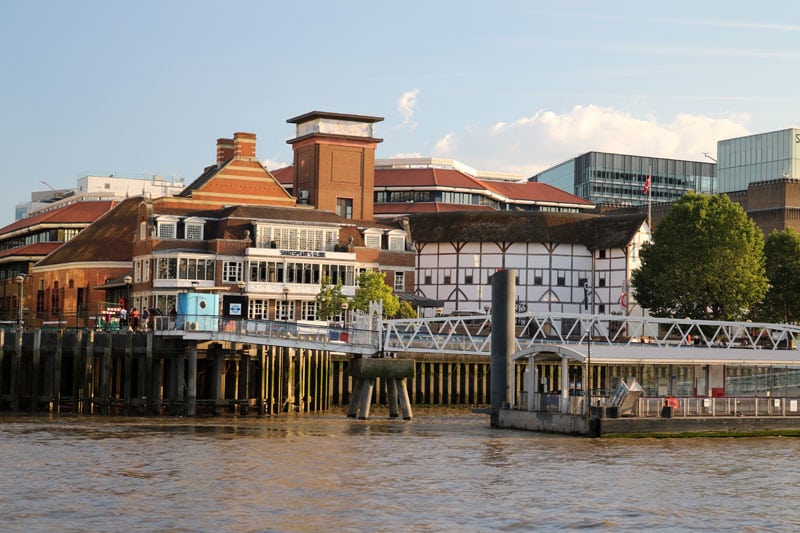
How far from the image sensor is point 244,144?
11556cm

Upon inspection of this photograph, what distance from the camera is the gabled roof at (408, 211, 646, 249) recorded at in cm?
11931

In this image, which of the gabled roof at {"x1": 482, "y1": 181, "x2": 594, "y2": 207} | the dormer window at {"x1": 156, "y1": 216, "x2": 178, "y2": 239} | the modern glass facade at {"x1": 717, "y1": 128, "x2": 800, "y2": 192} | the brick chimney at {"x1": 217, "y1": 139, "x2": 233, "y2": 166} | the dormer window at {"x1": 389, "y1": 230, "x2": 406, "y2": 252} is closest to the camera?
the dormer window at {"x1": 156, "y1": 216, "x2": 178, "y2": 239}

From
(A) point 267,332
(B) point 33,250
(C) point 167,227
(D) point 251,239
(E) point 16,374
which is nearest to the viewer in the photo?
(A) point 267,332

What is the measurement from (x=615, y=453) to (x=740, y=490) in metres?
10.3

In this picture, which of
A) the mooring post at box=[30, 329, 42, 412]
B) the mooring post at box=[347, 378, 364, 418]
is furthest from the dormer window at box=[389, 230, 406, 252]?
the mooring post at box=[30, 329, 42, 412]

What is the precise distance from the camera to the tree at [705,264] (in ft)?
346

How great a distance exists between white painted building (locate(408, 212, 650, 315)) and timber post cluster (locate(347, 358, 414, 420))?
1744 inches

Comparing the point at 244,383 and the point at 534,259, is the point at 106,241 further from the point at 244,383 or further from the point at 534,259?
the point at 244,383

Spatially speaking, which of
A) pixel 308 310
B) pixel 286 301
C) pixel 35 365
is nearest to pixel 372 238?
pixel 308 310

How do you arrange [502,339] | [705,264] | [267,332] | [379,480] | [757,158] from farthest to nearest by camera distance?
[757,158]
[705,264]
[267,332]
[502,339]
[379,480]

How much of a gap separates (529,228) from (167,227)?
33.1 metres

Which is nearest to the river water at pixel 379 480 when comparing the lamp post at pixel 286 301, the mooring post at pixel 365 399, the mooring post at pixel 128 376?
the mooring post at pixel 365 399

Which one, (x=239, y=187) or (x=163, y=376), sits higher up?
(x=239, y=187)

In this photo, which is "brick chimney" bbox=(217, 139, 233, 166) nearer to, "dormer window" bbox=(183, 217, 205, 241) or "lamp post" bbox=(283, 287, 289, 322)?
"dormer window" bbox=(183, 217, 205, 241)
